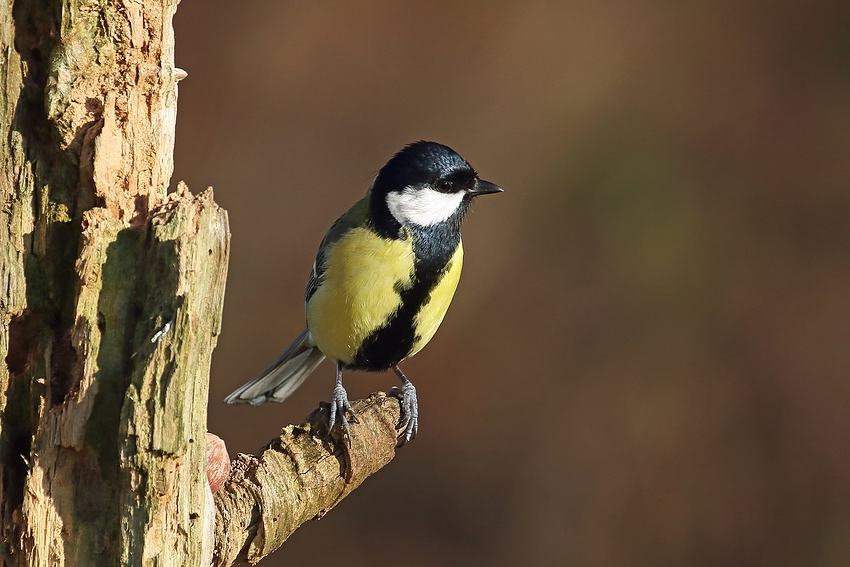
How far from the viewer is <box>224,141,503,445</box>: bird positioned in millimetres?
2807

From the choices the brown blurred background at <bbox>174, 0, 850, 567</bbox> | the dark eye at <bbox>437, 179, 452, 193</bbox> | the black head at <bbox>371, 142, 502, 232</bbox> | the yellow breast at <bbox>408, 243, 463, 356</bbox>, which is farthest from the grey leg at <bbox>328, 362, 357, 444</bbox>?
the brown blurred background at <bbox>174, 0, 850, 567</bbox>

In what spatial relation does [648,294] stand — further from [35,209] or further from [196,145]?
[35,209]

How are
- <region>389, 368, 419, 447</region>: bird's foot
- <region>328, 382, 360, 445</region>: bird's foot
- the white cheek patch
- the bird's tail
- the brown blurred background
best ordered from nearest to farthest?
<region>328, 382, 360, 445</region>: bird's foot → <region>389, 368, 419, 447</region>: bird's foot → the white cheek patch → the bird's tail → the brown blurred background

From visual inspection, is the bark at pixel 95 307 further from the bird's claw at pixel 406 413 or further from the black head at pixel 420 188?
the black head at pixel 420 188

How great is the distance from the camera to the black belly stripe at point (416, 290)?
2.83 metres

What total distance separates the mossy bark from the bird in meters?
1.08

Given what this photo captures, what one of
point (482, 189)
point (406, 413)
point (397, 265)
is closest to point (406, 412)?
point (406, 413)

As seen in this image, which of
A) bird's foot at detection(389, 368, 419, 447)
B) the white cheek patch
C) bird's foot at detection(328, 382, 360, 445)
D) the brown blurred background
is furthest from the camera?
the brown blurred background

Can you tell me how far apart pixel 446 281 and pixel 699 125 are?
3.60 m

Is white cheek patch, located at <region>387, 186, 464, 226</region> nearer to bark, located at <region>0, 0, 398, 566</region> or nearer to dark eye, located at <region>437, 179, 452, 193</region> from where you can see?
dark eye, located at <region>437, 179, 452, 193</region>

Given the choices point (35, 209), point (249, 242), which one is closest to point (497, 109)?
point (249, 242)

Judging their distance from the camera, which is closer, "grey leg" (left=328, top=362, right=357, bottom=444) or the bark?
the bark

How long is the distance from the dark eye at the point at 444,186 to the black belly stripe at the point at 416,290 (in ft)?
0.39

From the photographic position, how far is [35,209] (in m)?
1.71
